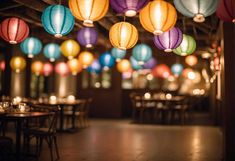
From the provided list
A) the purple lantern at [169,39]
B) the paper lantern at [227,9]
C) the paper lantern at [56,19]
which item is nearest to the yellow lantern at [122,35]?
the purple lantern at [169,39]

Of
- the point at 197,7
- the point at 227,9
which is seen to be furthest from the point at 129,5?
the point at 227,9

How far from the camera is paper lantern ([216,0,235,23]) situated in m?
3.80

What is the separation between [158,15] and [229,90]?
1.98 meters

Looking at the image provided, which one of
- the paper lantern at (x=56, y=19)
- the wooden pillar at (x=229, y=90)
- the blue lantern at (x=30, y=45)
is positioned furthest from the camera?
the blue lantern at (x=30, y=45)

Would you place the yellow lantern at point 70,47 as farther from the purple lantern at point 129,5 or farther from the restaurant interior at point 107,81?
the purple lantern at point 129,5

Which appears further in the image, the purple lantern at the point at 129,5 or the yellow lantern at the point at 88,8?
the yellow lantern at the point at 88,8

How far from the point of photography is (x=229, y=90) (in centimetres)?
529

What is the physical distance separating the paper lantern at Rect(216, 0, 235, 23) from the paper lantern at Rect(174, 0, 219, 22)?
4.0 inches

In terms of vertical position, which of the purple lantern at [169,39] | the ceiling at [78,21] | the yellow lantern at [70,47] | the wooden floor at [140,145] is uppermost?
the ceiling at [78,21]

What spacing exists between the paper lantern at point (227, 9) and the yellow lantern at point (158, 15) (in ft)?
2.06

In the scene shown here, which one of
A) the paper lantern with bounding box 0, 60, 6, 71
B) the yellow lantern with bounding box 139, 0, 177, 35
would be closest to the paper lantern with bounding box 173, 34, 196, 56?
the yellow lantern with bounding box 139, 0, 177, 35

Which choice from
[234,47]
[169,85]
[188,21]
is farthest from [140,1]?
[169,85]

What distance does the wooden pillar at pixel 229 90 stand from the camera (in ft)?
17.3

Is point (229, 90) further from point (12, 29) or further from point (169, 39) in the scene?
point (12, 29)
